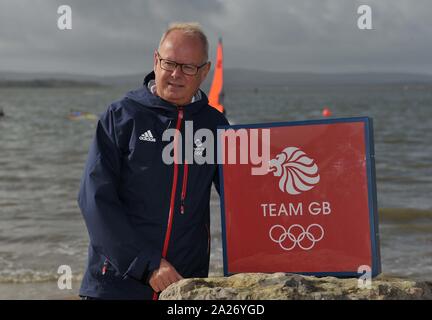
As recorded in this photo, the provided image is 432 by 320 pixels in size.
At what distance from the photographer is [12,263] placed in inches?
321

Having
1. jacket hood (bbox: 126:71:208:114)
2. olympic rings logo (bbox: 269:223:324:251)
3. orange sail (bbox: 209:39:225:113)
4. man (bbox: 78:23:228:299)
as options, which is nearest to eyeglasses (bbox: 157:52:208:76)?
man (bbox: 78:23:228:299)

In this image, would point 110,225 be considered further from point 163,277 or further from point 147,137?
point 147,137

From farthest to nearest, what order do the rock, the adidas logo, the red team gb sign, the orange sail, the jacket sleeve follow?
the orange sail
the red team gb sign
the adidas logo
the jacket sleeve
the rock

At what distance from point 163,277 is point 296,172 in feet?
2.55

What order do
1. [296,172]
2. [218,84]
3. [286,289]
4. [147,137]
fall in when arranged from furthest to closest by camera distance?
[218,84]
[296,172]
[147,137]
[286,289]

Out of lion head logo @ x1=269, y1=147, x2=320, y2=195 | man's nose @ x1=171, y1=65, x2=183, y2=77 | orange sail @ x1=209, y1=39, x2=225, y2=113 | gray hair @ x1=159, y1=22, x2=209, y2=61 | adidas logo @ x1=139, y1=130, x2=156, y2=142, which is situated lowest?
lion head logo @ x1=269, y1=147, x2=320, y2=195

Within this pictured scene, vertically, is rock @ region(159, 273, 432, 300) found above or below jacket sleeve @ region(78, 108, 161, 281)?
below

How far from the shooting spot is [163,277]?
100 inches

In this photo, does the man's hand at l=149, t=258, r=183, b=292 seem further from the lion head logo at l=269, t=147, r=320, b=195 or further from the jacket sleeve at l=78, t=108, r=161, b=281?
the lion head logo at l=269, t=147, r=320, b=195

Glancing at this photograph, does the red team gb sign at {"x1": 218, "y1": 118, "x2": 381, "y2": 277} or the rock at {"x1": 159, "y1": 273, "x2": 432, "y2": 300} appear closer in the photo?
the rock at {"x1": 159, "y1": 273, "x2": 432, "y2": 300}

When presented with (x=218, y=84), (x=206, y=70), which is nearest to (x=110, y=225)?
(x=206, y=70)

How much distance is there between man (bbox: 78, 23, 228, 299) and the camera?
257 cm

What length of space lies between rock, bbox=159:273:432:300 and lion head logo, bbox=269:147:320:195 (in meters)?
0.50

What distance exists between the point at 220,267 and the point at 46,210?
4.85 m
